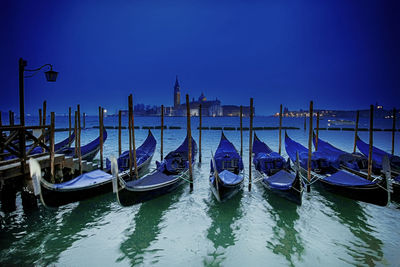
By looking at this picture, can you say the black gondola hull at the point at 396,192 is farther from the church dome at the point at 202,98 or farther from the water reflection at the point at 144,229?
the church dome at the point at 202,98

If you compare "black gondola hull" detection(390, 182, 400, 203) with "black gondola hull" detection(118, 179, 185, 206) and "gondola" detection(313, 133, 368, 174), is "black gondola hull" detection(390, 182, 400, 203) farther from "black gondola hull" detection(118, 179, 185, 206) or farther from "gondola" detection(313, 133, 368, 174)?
"black gondola hull" detection(118, 179, 185, 206)

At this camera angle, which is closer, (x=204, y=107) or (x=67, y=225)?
(x=67, y=225)

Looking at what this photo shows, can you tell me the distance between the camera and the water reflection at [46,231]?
353 centimetres

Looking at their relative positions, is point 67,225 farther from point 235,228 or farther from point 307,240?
point 307,240

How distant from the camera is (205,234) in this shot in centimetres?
429

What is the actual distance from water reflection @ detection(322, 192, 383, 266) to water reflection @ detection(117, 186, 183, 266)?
11.4ft

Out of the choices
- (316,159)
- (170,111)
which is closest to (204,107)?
(170,111)

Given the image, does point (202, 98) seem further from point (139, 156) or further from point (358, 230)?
point (358, 230)

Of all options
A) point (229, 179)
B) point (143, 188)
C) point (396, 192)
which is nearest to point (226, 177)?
point (229, 179)

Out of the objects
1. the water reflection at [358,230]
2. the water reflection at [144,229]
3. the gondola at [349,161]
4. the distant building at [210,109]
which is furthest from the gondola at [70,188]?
the distant building at [210,109]

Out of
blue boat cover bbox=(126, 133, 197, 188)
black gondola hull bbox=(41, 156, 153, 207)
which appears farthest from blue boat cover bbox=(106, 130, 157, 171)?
black gondola hull bbox=(41, 156, 153, 207)

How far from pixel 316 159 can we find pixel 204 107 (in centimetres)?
12108

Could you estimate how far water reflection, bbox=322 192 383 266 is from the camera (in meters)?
3.56

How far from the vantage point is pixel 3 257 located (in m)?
3.45
